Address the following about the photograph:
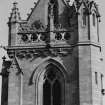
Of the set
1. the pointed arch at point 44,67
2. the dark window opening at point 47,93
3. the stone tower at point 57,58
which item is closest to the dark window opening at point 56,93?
the stone tower at point 57,58

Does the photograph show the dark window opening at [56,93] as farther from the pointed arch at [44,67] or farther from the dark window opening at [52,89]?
the pointed arch at [44,67]

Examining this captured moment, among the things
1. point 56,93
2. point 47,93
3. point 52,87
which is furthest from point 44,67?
point 56,93

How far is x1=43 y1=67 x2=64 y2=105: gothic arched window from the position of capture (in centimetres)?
3778

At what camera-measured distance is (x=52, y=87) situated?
38.0m

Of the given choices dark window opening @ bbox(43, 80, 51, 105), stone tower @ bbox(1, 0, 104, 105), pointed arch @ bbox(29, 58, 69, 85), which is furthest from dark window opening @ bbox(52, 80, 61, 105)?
pointed arch @ bbox(29, 58, 69, 85)

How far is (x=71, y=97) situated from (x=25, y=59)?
431cm

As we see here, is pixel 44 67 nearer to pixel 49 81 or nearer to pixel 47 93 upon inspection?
pixel 49 81

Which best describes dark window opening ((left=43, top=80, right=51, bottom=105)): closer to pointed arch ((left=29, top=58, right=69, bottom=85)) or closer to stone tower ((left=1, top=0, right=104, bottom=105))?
stone tower ((left=1, top=0, right=104, bottom=105))

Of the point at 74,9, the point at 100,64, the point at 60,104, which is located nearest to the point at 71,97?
the point at 60,104

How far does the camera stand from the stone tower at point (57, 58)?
122ft

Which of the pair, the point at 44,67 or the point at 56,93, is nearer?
the point at 56,93

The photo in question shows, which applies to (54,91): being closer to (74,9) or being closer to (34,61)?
(34,61)

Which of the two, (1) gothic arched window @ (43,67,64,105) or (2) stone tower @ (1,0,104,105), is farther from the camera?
(1) gothic arched window @ (43,67,64,105)

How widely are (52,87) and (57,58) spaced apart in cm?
208
